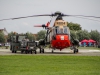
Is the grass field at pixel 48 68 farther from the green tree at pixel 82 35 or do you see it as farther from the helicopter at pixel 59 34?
the green tree at pixel 82 35

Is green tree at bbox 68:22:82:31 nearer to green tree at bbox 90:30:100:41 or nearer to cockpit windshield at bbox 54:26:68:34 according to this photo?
green tree at bbox 90:30:100:41

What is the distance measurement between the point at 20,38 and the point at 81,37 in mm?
103711

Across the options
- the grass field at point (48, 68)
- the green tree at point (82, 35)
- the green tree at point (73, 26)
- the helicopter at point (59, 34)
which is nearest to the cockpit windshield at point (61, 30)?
the helicopter at point (59, 34)

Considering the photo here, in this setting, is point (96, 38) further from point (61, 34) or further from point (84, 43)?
point (61, 34)

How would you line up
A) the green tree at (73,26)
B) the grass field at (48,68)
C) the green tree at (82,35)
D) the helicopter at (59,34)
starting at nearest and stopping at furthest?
1. the grass field at (48,68)
2. the helicopter at (59,34)
3. the green tree at (82,35)
4. the green tree at (73,26)

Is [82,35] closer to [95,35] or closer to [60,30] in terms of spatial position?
[95,35]

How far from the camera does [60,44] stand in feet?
118

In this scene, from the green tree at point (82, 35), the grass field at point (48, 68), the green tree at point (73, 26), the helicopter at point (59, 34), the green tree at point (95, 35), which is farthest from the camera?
the green tree at point (95, 35)

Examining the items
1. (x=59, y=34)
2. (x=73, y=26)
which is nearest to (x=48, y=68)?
(x=59, y=34)

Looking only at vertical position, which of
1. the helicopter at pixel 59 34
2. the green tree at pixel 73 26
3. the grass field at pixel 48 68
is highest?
the green tree at pixel 73 26

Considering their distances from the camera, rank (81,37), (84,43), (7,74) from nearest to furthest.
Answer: (7,74) < (84,43) < (81,37)

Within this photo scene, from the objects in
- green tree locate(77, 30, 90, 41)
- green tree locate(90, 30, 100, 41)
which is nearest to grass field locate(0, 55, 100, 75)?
green tree locate(77, 30, 90, 41)

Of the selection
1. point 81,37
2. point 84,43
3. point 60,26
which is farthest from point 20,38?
point 81,37

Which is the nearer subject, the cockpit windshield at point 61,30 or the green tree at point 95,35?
the cockpit windshield at point 61,30
